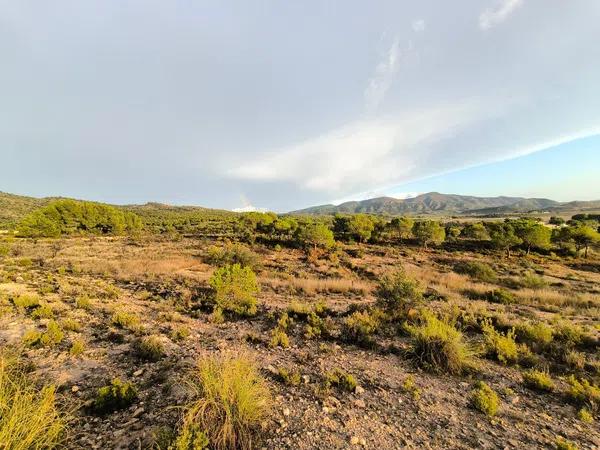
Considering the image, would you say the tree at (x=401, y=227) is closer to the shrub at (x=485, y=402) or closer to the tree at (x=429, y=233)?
the tree at (x=429, y=233)

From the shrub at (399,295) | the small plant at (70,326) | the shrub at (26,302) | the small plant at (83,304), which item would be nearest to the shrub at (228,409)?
the small plant at (70,326)

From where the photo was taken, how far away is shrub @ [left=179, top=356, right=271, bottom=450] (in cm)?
370

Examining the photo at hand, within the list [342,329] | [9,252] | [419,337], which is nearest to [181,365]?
[342,329]

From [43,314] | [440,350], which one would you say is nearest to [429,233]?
[440,350]

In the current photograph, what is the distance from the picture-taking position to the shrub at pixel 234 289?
1146 cm

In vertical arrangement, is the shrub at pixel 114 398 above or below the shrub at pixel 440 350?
above

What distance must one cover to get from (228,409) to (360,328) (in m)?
5.92

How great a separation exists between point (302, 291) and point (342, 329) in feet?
25.0

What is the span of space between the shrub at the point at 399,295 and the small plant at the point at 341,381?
5.67 m

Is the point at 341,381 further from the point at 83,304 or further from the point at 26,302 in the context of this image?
the point at 26,302

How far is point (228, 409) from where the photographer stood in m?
3.85

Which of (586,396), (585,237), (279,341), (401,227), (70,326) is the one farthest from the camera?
(401,227)

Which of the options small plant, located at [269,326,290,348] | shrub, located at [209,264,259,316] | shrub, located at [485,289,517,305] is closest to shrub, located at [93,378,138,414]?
small plant, located at [269,326,290,348]

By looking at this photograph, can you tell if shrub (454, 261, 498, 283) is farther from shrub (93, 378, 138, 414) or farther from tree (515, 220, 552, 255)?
shrub (93, 378, 138, 414)
